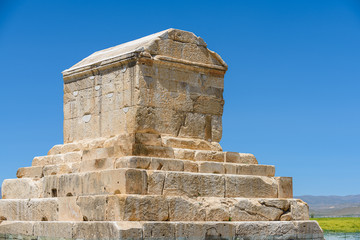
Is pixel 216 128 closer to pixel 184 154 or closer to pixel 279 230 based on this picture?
pixel 184 154

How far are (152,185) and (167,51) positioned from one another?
3.08m

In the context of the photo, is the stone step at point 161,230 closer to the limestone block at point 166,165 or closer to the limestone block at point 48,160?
the limestone block at point 166,165

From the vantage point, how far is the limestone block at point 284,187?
43.7 ft

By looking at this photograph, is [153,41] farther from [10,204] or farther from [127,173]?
[10,204]

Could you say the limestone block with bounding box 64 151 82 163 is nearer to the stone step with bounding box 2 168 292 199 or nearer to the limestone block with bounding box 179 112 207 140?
the stone step with bounding box 2 168 292 199

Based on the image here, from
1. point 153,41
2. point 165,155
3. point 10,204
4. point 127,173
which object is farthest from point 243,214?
point 10,204

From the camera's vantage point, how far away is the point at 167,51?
514 inches

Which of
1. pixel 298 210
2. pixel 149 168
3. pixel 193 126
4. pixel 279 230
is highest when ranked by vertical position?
pixel 193 126

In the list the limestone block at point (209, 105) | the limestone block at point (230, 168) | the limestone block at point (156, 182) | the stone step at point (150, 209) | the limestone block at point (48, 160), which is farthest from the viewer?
the limestone block at point (48, 160)

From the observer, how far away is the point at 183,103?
13195 mm

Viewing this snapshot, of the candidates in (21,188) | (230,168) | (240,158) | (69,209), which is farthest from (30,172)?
(240,158)

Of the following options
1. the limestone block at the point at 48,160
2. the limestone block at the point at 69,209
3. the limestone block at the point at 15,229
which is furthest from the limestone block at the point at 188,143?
the limestone block at the point at 15,229

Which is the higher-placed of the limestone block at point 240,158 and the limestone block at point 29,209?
the limestone block at point 240,158

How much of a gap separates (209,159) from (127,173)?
8.04ft
